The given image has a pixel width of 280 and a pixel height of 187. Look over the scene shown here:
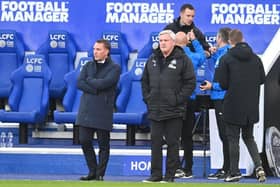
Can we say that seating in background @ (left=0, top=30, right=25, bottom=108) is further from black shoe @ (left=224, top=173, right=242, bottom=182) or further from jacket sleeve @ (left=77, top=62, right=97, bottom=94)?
black shoe @ (left=224, top=173, right=242, bottom=182)

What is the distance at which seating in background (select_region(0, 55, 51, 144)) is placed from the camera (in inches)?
586

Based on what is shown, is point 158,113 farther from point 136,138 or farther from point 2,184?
point 136,138

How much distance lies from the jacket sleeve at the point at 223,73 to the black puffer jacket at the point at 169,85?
0.61 m

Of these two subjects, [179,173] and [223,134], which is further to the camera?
[223,134]

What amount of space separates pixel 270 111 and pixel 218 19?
1.96m

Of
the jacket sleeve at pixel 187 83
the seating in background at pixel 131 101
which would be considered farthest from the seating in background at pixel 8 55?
the jacket sleeve at pixel 187 83

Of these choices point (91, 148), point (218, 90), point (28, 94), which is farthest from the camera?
point (28, 94)

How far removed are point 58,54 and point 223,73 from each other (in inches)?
153

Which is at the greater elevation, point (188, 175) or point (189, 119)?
point (189, 119)

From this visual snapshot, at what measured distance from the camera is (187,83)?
1205 cm

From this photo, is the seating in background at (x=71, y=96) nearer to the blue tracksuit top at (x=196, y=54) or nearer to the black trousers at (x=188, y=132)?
the black trousers at (x=188, y=132)

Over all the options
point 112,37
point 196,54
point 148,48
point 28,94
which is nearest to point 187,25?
point 196,54

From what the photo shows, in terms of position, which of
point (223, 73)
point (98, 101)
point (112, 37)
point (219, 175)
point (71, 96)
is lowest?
point (219, 175)

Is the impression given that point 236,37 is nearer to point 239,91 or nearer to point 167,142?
point 239,91
